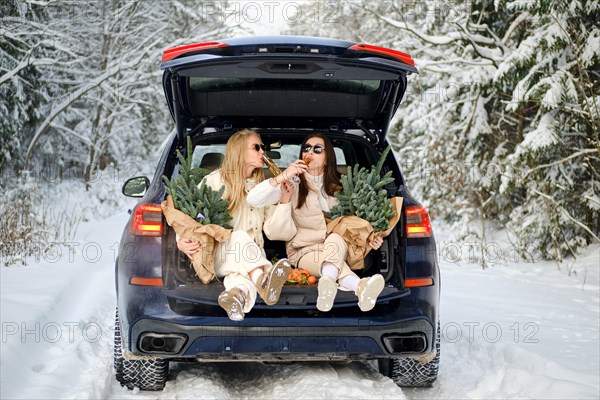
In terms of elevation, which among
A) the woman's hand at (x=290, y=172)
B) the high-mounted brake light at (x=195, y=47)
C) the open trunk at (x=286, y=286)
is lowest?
the open trunk at (x=286, y=286)

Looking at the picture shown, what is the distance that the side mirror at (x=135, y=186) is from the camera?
433 cm

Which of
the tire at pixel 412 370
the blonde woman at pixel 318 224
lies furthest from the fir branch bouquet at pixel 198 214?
the tire at pixel 412 370

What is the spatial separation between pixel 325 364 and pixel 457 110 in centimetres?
900

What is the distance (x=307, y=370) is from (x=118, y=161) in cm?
2249

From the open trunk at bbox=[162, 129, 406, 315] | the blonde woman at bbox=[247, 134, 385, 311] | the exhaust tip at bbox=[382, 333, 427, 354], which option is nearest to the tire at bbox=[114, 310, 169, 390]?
the open trunk at bbox=[162, 129, 406, 315]

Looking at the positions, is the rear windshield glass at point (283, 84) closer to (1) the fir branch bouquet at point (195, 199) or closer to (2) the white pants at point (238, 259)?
(1) the fir branch bouquet at point (195, 199)

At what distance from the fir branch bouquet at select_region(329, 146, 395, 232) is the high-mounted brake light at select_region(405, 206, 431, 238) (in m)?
0.11

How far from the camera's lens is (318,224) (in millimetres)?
4242

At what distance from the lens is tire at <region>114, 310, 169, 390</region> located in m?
3.77

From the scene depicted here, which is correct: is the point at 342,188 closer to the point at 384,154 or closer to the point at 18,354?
the point at 384,154

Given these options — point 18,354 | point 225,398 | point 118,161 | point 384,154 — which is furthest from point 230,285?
point 118,161

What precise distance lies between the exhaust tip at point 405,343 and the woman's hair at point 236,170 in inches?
50.1

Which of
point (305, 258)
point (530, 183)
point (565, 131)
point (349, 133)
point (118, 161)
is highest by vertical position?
point (349, 133)

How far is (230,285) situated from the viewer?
11.6 ft
